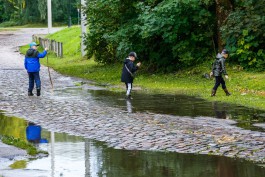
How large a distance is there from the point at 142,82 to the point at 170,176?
690 inches

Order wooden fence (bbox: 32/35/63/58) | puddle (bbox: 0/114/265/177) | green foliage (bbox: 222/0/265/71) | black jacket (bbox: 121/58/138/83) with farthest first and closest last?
wooden fence (bbox: 32/35/63/58) < green foliage (bbox: 222/0/265/71) < black jacket (bbox: 121/58/138/83) < puddle (bbox: 0/114/265/177)

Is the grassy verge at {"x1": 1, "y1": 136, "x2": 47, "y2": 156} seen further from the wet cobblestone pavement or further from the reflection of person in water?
the wet cobblestone pavement

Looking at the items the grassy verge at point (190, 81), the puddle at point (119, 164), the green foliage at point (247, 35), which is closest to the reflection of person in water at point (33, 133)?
the puddle at point (119, 164)

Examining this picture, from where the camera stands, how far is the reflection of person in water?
46.5 feet

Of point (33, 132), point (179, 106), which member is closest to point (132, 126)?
point (33, 132)

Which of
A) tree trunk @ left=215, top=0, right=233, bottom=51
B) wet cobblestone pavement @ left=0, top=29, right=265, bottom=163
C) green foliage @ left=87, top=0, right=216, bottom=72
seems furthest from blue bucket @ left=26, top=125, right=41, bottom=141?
tree trunk @ left=215, top=0, right=233, bottom=51

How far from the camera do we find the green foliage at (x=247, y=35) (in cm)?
2673

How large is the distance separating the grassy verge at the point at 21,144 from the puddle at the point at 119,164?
0.24 m

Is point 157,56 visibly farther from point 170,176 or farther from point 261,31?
point 170,176

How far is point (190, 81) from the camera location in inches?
1059

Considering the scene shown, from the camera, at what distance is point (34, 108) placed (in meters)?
19.9

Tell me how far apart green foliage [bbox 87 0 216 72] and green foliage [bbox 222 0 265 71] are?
1185 mm

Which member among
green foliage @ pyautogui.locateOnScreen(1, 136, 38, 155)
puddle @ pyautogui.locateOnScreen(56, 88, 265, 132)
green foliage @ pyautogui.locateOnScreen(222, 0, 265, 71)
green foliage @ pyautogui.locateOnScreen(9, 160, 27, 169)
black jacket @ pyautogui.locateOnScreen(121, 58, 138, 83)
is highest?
green foliage @ pyautogui.locateOnScreen(222, 0, 265, 71)

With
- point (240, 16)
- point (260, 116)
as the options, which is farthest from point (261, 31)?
point (260, 116)
